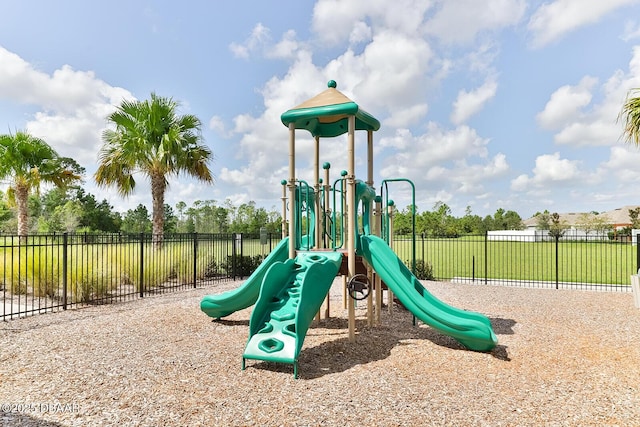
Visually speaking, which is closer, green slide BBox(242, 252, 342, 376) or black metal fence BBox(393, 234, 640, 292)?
green slide BBox(242, 252, 342, 376)

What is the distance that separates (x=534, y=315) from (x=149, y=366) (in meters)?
6.68

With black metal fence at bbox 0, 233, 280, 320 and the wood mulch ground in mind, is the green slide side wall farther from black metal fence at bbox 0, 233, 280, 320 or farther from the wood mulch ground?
black metal fence at bbox 0, 233, 280, 320

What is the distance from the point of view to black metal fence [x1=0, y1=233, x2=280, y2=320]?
842 cm

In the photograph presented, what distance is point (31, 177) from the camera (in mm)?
16250

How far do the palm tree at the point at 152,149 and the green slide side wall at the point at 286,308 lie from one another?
33.1ft

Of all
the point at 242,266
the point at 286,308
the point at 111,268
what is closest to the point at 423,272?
the point at 242,266

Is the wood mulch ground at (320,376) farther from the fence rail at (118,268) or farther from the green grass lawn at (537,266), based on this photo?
the green grass lawn at (537,266)

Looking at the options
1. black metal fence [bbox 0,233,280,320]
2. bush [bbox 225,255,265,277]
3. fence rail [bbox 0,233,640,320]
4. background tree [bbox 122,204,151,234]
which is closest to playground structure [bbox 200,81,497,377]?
fence rail [bbox 0,233,640,320]

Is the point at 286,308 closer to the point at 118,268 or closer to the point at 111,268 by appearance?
the point at 111,268

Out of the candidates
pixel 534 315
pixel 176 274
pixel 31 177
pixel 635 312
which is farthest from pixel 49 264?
pixel 635 312

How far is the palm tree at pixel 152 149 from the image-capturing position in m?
13.8

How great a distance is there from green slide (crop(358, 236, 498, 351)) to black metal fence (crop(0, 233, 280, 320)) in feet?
19.7

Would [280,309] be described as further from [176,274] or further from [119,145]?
[119,145]

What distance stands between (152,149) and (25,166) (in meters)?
6.59
